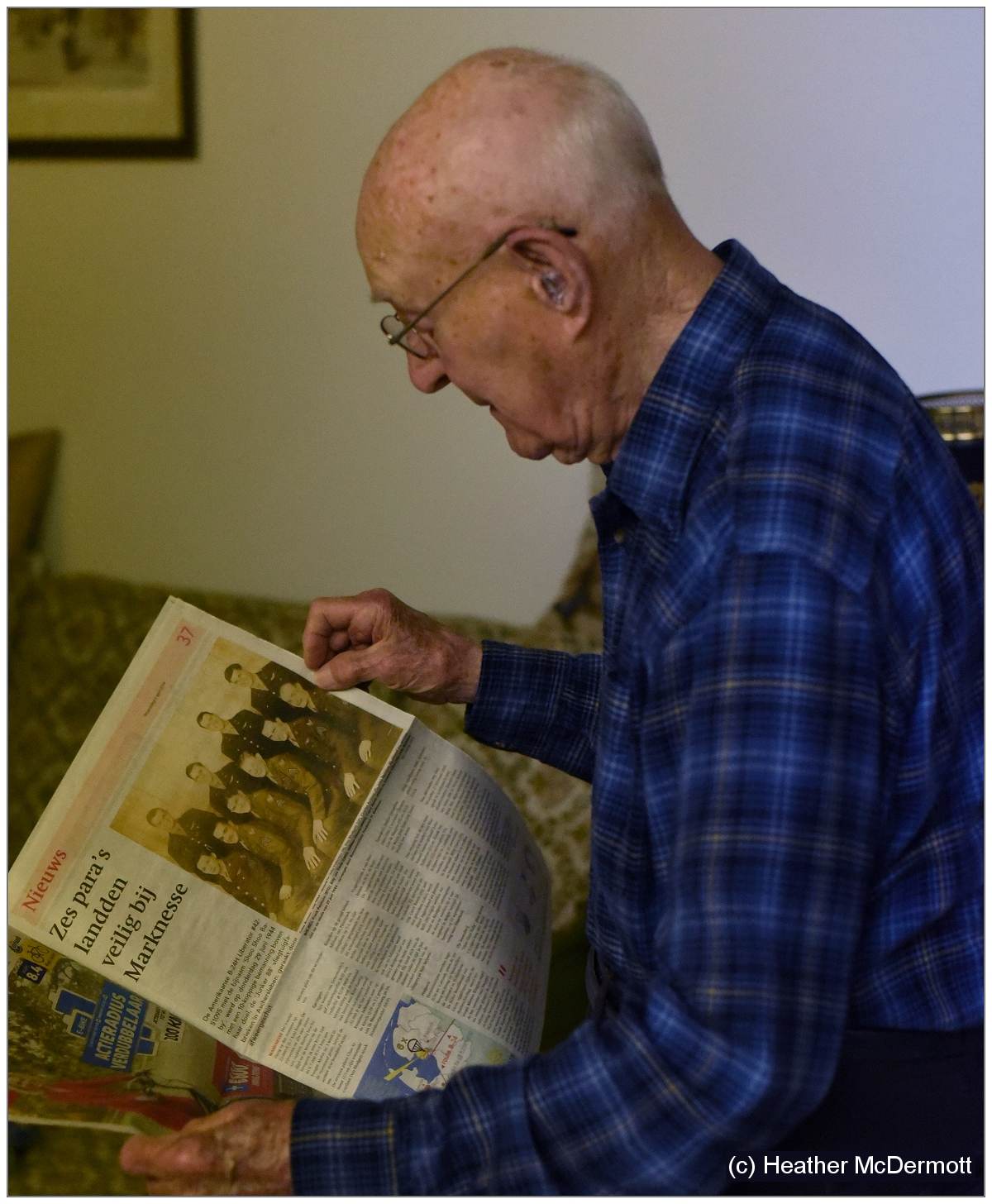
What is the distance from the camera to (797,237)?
198cm

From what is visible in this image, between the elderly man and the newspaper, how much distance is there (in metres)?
0.14

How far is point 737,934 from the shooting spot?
65 centimetres

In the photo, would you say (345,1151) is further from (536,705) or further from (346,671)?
(536,705)

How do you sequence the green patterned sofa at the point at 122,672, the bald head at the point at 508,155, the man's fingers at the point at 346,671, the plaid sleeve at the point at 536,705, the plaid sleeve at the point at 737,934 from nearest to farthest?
1. the plaid sleeve at the point at 737,934
2. the bald head at the point at 508,155
3. the man's fingers at the point at 346,671
4. the plaid sleeve at the point at 536,705
5. the green patterned sofa at the point at 122,672

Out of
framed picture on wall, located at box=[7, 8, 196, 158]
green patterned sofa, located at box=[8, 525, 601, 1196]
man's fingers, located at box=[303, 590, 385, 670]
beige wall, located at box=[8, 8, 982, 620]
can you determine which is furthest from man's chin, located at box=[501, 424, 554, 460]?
framed picture on wall, located at box=[7, 8, 196, 158]

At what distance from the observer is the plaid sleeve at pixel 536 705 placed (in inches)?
47.6

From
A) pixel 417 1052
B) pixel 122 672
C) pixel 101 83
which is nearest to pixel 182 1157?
pixel 417 1052

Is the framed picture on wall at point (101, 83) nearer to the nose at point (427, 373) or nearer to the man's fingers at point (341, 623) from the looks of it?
the man's fingers at point (341, 623)

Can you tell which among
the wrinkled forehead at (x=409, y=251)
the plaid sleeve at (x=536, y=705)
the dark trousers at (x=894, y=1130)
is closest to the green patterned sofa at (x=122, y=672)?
the plaid sleeve at (x=536, y=705)

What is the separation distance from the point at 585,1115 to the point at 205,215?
1.87m

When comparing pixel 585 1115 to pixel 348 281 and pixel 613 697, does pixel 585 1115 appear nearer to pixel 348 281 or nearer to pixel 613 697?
pixel 613 697

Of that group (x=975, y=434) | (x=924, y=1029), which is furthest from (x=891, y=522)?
(x=975, y=434)

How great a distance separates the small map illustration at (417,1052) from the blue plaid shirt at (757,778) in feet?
0.69

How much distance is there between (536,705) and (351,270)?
1.18 m
